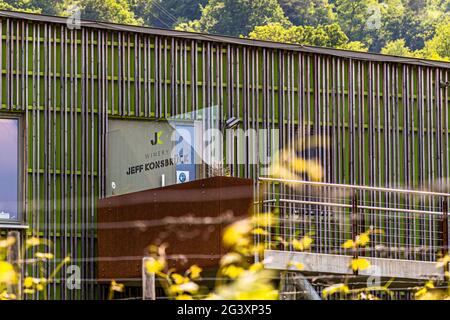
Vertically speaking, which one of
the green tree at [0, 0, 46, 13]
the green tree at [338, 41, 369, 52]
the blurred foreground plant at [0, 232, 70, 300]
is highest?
the green tree at [0, 0, 46, 13]

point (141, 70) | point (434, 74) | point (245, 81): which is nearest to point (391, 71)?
point (434, 74)

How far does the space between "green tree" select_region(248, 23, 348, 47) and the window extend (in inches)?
2109

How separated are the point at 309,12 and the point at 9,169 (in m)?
66.0

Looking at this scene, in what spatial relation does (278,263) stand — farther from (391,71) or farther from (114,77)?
(391,71)

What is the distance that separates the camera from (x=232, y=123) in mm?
18500

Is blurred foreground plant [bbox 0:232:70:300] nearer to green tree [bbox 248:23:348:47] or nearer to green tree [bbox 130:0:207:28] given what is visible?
green tree [bbox 248:23:348:47]

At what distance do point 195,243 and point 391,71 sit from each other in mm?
6272

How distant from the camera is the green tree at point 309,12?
270ft

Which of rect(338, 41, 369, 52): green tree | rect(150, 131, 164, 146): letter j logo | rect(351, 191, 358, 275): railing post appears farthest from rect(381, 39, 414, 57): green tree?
rect(351, 191, 358, 275): railing post

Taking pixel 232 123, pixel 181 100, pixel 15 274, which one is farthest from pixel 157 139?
pixel 15 274

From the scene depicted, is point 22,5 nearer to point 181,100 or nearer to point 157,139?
point 181,100

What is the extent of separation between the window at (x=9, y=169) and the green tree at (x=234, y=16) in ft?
177

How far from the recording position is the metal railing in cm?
1781

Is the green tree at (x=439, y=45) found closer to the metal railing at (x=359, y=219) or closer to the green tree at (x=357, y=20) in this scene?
the green tree at (x=357, y=20)
